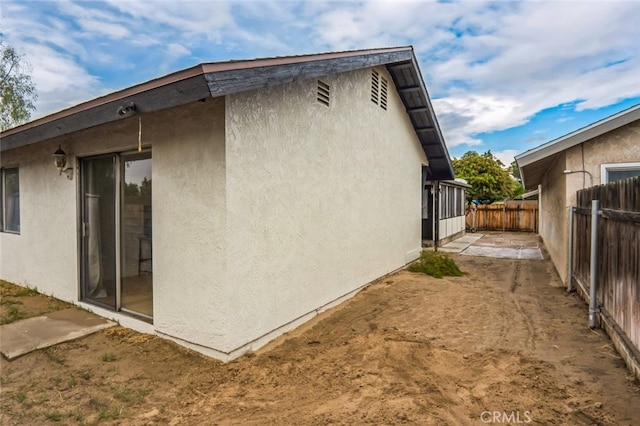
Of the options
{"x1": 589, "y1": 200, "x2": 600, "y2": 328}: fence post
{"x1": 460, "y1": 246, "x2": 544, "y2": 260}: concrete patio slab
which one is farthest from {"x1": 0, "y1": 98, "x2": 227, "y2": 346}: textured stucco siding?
{"x1": 460, "y1": 246, "x2": 544, "y2": 260}: concrete patio slab

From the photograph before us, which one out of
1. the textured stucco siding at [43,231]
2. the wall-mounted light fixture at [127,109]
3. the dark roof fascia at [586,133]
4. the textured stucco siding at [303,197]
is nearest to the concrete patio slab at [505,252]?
the dark roof fascia at [586,133]

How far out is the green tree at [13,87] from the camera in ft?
57.7

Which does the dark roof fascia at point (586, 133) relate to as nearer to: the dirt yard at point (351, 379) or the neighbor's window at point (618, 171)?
the neighbor's window at point (618, 171)

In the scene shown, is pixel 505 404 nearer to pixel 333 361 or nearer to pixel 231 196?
pixel 333 361

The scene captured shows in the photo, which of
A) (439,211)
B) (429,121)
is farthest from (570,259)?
(439,211)

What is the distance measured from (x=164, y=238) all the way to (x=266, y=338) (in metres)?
1.75

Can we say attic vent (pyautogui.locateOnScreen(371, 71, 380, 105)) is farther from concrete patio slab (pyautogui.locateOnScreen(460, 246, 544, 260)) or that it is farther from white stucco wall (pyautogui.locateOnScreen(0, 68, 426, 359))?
concrete patio slab (pyautogui.locateOnScreen(460, 246, 544, 260))

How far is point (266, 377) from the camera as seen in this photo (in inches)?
137

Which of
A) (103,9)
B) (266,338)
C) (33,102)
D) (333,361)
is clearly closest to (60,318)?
(266,338)

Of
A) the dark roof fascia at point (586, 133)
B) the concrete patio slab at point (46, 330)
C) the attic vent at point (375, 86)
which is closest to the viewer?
the concrete patio slab at point (46, 330)

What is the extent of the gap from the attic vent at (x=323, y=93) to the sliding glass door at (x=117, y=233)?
2.62 meters

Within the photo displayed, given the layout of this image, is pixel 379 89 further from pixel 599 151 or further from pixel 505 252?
pixel 505 252

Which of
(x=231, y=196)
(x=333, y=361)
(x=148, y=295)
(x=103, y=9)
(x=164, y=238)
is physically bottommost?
(x=333, y=361)

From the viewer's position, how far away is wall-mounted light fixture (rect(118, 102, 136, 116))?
11.1 feet
